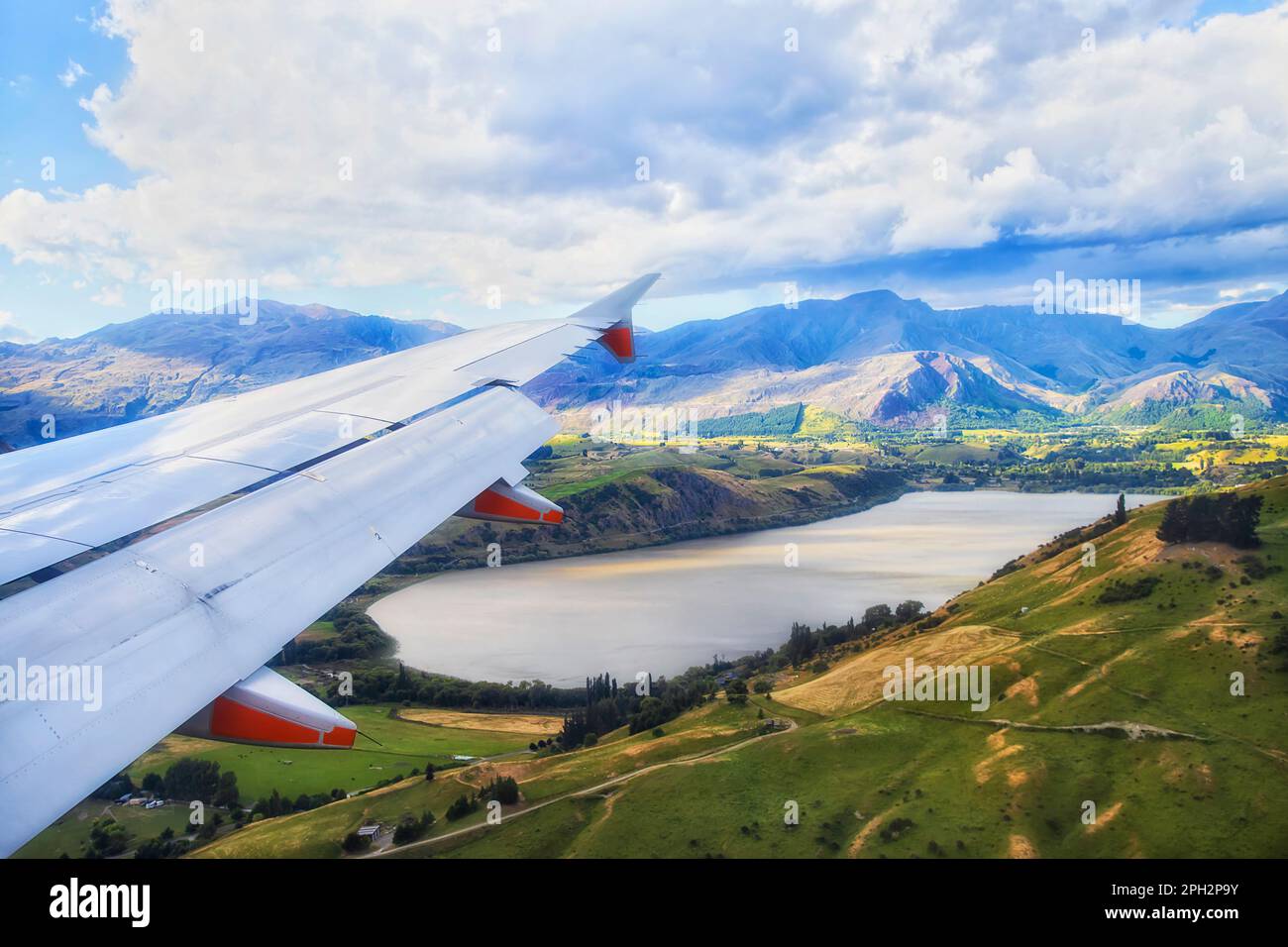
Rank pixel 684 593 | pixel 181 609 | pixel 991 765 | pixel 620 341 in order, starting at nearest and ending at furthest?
pixel 181 609
pixel 620 341
pixel 991 765
pixel 684 593

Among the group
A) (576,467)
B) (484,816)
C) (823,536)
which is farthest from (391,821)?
(576,467)

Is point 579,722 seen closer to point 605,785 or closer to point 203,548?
point 605,785

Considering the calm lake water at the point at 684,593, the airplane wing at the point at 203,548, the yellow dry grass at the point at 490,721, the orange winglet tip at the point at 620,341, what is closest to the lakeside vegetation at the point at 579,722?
the yellow dry grass at the point at 490,721

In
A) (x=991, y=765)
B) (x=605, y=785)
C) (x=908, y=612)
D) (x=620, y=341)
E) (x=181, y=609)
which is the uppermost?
(x=620, y=341)

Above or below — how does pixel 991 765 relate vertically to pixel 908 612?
below

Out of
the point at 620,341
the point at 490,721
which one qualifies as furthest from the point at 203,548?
the point at 490,721

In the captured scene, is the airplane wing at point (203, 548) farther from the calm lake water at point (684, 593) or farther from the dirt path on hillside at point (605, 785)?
the calm lake water at point (684, 593)

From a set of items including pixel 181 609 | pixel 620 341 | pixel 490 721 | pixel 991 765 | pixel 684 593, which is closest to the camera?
pixel 181 609
